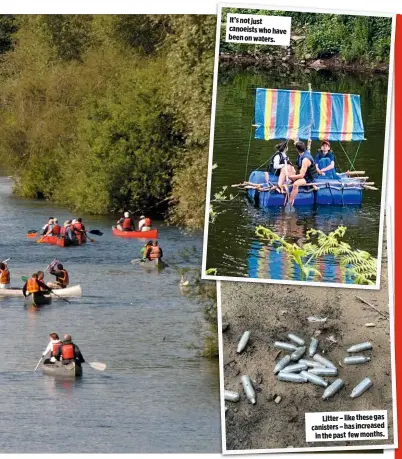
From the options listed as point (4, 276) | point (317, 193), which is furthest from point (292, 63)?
point (4, 276)

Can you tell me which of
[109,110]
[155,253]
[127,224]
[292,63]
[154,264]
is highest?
[292,63]

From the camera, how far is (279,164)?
513 inches

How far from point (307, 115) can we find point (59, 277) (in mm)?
7342

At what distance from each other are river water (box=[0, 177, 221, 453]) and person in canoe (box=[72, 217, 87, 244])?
0.14 metres

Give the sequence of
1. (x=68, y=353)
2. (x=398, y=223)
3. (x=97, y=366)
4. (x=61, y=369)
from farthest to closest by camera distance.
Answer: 1. (x=97, y=366)
2. (x=68, y=353)
3. (x=61, y=369)
4. (x=398, y=223)

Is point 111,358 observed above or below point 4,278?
below

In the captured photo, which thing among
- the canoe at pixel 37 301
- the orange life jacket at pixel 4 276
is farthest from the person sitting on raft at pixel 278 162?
the orange life jacket at pixel 4 276

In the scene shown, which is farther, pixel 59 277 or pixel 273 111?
pixel 59 277

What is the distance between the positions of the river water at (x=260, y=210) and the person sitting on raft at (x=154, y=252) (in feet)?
20.4

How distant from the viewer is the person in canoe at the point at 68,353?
16.7m

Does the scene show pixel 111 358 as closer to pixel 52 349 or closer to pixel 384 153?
pixel 52 349

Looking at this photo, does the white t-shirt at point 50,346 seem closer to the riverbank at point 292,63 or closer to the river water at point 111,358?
the river water at point 111,358

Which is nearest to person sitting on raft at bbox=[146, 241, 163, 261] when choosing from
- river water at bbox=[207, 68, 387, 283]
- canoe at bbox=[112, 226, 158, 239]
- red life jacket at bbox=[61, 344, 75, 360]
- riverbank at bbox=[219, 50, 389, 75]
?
canoe at bbox=[112, 226, 158, 239]

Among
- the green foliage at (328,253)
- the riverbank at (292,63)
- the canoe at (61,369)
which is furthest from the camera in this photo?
the canoe at (61,369)
